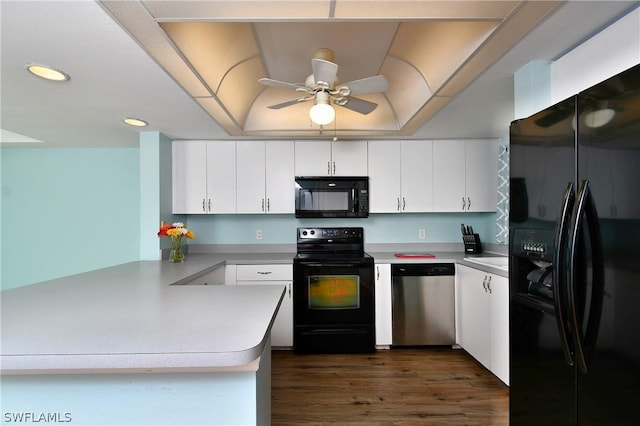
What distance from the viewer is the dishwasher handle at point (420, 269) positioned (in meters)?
3.06

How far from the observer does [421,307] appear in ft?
10.0

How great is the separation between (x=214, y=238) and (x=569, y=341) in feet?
10.5

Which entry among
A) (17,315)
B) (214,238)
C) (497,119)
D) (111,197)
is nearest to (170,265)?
(214,238)

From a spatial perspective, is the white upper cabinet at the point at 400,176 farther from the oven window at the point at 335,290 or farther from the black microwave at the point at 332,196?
the oven window at the point at 335,290

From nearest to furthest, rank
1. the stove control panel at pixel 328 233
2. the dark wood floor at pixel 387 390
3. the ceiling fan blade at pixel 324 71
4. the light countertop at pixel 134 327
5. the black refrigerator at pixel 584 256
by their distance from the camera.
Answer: the light countertop at pixel 134 327 → the black refrigerator at pixel 584 256 → the ceiling fan blade at pixel 324 71 → the dark wood floor at pixel 387 390 → the stove control panel at pixel 328 233

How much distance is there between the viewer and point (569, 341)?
1.18 metres

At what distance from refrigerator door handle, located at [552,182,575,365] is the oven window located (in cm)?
194

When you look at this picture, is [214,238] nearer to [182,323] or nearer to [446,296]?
[446,296]

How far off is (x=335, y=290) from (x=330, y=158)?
4.29ft

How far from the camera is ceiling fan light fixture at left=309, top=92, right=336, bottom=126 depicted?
1.89 meters

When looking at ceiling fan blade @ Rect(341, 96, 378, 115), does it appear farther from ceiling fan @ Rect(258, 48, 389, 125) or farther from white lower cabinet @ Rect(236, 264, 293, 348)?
white lower cabinet @ Rect(236, 264, 293, 348)

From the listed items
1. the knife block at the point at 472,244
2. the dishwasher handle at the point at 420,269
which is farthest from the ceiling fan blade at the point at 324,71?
the knife block at the point at 472,244

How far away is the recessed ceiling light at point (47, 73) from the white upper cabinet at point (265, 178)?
164cm

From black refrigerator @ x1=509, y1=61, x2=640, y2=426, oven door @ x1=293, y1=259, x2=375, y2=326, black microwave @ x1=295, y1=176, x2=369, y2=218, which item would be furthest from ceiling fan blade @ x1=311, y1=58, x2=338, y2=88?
oven door @ x1=293, y1=259, x2=375, y2=326
